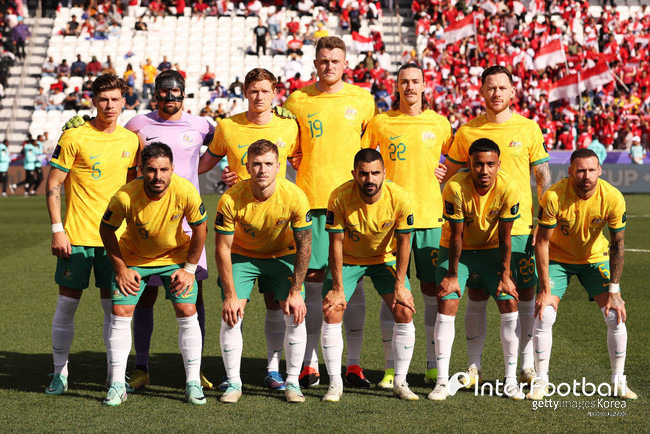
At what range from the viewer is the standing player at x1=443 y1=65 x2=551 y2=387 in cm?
668

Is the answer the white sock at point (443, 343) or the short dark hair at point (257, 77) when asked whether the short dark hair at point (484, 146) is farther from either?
the short dark hair at point (257, 77)

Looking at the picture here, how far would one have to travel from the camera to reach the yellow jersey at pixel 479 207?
20.8 ft

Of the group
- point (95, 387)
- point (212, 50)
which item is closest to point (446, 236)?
point (95, 387)

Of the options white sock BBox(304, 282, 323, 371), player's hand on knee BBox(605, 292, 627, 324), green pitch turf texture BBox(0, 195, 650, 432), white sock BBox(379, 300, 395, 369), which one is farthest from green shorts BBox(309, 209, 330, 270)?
player's hand on knee BBox(605, 292, 627, 324)

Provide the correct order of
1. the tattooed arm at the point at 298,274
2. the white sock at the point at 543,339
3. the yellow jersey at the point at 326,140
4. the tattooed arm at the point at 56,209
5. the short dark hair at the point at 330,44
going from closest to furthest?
1. the tattooed arm at the point at 298,274
2. the white sock at the point at 543,339
3. the tattooed arm at the point at 56,209
4. the short dark hair at the point at 330,44
5. the yellow jersey at the point at 326,140

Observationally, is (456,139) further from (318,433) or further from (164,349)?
(164,349)

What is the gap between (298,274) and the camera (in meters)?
6.28

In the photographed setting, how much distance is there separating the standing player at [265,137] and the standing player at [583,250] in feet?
6.49

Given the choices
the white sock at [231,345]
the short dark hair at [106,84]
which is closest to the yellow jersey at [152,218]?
the white sock at [231,345]

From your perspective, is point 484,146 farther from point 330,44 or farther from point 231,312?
point 231,312

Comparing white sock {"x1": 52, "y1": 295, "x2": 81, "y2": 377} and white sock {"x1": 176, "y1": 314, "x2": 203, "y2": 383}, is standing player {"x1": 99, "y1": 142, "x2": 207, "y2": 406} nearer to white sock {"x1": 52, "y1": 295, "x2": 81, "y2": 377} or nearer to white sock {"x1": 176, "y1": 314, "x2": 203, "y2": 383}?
white sock {"x1": 176, "y1": 314, "x2": 203, "y2": 383}

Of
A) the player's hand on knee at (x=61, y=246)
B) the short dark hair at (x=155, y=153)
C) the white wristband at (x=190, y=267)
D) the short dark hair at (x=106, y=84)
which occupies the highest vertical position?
the short dark hair at (x=106, y=84)

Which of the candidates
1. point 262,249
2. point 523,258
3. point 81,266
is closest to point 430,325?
point 523,258

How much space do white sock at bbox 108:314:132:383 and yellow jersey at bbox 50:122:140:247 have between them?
0.75 m
